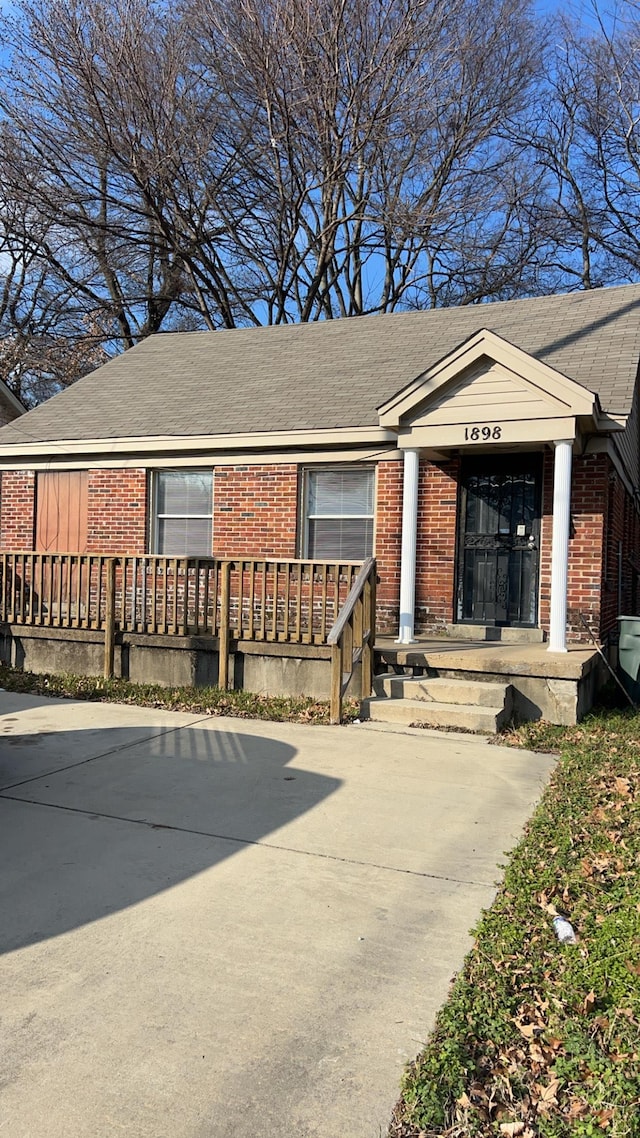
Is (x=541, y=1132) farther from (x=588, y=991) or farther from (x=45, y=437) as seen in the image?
(x=45, y=437)

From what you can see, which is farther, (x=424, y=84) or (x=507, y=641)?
(x=424, y=84)

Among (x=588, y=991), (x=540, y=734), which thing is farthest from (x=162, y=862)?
(x=540, y=734)

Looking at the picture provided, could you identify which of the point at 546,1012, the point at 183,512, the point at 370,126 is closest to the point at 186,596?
the point at 183,512

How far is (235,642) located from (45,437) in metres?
5.71

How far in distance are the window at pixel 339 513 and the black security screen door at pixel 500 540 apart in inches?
50.8

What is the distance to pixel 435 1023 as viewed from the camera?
2.80 metres

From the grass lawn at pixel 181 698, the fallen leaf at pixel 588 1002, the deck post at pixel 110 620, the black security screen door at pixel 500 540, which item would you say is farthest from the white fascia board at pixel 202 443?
the fallen leaf at pixel 588 1002

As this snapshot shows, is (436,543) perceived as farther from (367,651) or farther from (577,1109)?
(577,1109)

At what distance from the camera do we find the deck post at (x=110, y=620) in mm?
9570

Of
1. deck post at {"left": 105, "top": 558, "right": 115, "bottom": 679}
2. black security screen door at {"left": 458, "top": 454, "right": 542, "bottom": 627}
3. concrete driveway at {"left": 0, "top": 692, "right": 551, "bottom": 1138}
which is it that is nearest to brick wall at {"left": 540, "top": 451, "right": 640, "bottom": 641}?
black security screen door at {"left": 458, "top": 454, "right": 542, "bottom": 627}

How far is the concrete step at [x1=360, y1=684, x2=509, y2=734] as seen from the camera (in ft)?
24.0

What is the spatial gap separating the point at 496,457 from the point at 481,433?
1.14 metres

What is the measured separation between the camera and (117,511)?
12180mm

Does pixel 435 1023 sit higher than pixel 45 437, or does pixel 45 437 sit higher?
pixel 45 437
